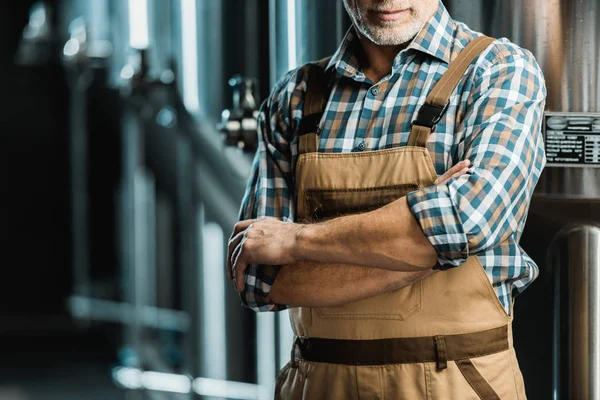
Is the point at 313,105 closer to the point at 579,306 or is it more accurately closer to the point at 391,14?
the point at 391,14

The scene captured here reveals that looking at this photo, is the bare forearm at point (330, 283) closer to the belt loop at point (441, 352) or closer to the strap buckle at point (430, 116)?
the belt loop at point (441, 352)

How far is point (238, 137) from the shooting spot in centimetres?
293

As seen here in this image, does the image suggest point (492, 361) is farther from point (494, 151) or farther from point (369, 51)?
point (369, 51)

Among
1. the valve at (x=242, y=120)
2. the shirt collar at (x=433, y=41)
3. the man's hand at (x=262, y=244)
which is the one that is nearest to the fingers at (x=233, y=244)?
the man's hand at (x=262, y=244)

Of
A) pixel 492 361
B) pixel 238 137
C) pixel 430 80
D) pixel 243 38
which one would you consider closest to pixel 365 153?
pixel 430 80

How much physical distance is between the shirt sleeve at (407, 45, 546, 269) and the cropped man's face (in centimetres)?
20

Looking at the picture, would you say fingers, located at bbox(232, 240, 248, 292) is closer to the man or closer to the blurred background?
the man

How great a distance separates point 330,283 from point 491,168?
0.43 m

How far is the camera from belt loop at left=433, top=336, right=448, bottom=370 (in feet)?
6.07

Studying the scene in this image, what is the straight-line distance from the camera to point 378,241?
5.73 feet

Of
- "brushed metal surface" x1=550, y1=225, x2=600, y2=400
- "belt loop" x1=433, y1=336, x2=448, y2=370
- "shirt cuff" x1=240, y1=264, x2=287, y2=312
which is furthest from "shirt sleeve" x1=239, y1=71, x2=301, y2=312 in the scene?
"brushed metal surface" x1=550, y1=225, x2=600, y2=400

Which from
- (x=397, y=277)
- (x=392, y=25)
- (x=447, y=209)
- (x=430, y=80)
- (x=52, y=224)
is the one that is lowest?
(x=52, y=224)

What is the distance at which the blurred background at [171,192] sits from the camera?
218cm

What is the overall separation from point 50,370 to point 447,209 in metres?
5.08
